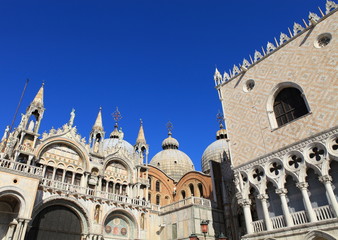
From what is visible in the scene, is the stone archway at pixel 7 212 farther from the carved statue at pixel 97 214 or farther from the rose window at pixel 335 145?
the rose window at pixel 335 145

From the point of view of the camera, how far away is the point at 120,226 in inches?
767

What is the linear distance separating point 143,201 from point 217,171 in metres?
6.69

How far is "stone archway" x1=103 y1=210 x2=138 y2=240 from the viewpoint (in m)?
18.8

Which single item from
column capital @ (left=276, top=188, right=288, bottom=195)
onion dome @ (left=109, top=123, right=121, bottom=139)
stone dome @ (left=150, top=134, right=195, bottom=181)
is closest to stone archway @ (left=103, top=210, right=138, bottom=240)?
column capital @ (left=276, top=188, right=288, bottom=195)

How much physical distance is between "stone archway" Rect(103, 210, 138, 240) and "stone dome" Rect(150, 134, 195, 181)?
15159mm

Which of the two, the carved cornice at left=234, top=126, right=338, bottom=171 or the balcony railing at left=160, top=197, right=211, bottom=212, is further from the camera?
the balcony railing at left=160, top=197, right=211, bottom=212

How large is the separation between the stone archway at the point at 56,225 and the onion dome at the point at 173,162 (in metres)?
18.6

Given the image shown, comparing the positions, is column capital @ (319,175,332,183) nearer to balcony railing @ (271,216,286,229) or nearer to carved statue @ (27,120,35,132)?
balcony railing @ (271,216,286,229)

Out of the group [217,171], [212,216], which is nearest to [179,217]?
[212,216]

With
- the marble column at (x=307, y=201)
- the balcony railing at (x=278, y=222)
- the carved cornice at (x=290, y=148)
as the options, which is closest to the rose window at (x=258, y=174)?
the carved cornice at (x=290, y=148)

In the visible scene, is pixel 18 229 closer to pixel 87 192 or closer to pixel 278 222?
pixel 87 192

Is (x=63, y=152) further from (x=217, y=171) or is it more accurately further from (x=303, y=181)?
(x=303, y=181)

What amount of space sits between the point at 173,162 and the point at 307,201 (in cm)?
2465

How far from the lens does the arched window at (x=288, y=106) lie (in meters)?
14.6
